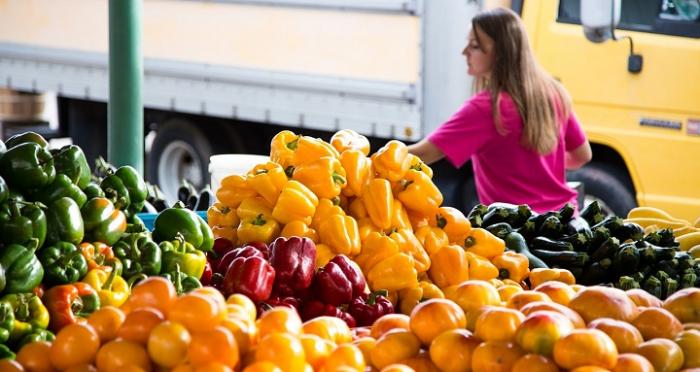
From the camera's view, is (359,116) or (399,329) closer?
(399,329)

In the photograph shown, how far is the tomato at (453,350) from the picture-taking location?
8.07 feet

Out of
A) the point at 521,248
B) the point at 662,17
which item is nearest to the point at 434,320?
the point at 521,248

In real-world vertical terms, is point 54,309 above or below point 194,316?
below

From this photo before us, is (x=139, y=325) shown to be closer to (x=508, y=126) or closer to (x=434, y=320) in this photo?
(x=434, y=320)

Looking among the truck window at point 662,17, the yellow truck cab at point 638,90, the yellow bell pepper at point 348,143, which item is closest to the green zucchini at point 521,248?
Answer: the yellow bell pepper at point 348,143

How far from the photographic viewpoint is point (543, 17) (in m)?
7.50


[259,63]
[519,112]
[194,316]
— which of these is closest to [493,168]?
[519,112]

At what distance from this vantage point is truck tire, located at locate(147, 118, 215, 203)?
939 cm

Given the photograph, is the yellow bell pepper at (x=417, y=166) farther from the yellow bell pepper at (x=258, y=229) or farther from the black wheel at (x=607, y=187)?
the black wheel at (x=607, y=187)

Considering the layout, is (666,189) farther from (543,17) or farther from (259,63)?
(259,63)

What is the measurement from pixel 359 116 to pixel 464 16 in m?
1.21

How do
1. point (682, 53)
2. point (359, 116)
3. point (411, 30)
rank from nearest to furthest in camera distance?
point (682, 53)
point (411, 30)
point (359, 116)

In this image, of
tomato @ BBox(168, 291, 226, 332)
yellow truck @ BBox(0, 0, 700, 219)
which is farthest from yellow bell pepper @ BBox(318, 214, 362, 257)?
yellow truck @ BBox(0, 0, 700, 219)

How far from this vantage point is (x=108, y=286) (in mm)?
3035
